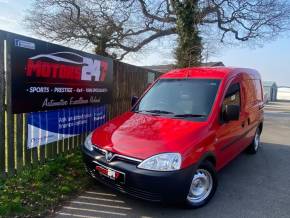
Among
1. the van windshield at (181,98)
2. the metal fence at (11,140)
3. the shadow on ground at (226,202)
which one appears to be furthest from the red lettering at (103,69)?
the shadow on ground at (226,202)

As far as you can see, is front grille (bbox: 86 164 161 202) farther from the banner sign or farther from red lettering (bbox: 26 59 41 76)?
red lettering (bbox: 26 59 41 76)

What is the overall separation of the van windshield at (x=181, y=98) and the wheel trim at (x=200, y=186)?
35.5 inches

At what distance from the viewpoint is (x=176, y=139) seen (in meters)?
3.67

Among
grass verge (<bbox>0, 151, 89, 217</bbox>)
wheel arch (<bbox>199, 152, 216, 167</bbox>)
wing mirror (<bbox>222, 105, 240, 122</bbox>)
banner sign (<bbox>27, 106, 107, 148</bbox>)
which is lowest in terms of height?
grass verge (<bbox>0, 151, 89, 217</bbox>)

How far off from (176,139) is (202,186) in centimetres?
95

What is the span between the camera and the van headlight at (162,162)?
134 inches

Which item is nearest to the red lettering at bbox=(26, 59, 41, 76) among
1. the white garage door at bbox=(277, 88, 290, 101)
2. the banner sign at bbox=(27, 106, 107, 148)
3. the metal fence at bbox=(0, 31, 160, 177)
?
the metal fence at bbox=(0, 31, 160, 177)

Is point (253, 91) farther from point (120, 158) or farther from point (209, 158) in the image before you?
point (120, 158)

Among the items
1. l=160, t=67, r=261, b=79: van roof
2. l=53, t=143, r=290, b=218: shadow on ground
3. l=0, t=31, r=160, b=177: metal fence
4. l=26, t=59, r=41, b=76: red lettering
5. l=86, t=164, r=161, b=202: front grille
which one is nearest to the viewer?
l=86, t=164, r=161, b=202: front grille

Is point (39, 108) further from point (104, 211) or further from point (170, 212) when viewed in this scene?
point (170, 212)

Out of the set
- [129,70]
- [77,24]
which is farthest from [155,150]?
[77,24]

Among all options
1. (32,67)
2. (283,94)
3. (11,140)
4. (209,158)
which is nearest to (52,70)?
(32,67)

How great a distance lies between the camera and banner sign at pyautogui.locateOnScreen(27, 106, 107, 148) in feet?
15.5

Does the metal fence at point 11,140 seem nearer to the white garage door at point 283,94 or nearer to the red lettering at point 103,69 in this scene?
the red lettering at point 103,69
